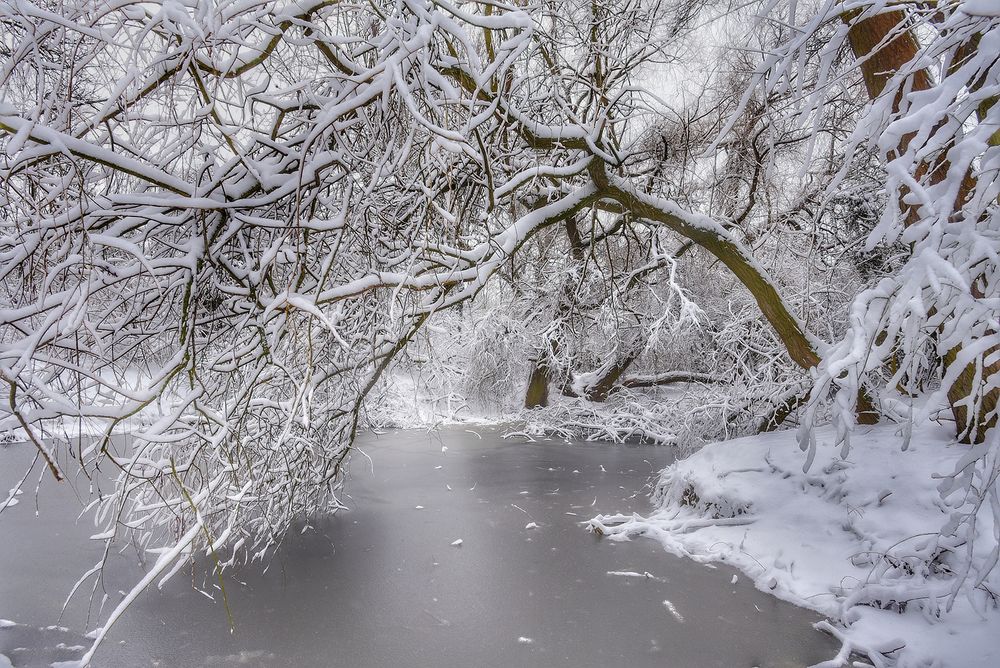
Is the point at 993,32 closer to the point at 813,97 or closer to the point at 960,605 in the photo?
the point at 813,97

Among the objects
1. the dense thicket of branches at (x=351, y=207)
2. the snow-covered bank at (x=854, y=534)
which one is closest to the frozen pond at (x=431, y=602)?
the snow-covered bank at (x=854, y=534)

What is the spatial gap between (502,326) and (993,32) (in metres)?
12.4

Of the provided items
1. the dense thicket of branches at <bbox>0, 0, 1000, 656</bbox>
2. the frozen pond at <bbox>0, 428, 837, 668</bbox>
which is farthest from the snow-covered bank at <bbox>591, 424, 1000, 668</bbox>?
the dense thicket of branches at <bbox>0, 0, 1000, 656</bbox>

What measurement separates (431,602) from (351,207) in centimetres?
304

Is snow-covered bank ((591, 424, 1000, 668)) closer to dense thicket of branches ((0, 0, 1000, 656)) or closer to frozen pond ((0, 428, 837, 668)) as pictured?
frozen pond ((0, 428, 837, 668))

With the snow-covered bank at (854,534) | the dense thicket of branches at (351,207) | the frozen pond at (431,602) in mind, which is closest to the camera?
the dense thicket of branches at (351,207)

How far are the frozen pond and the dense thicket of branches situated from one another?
0.63 metres

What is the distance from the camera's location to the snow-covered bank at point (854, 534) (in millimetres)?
3665

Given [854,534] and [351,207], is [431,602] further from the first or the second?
[854,534]

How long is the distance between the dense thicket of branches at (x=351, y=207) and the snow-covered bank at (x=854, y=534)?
682 mm

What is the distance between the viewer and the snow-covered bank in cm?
366

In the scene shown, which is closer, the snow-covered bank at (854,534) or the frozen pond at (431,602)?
the snow-covered bank at (854,534)

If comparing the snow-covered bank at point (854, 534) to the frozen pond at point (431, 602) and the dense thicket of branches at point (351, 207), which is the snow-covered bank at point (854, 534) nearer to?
A: the frozen pond at point (431, 602)

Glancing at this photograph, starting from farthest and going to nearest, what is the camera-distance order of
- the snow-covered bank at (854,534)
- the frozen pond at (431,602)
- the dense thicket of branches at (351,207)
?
the frozen pond at (431,602) → the snow-covered bank at (854,534) → the dense thicket of branches at (351,207)
